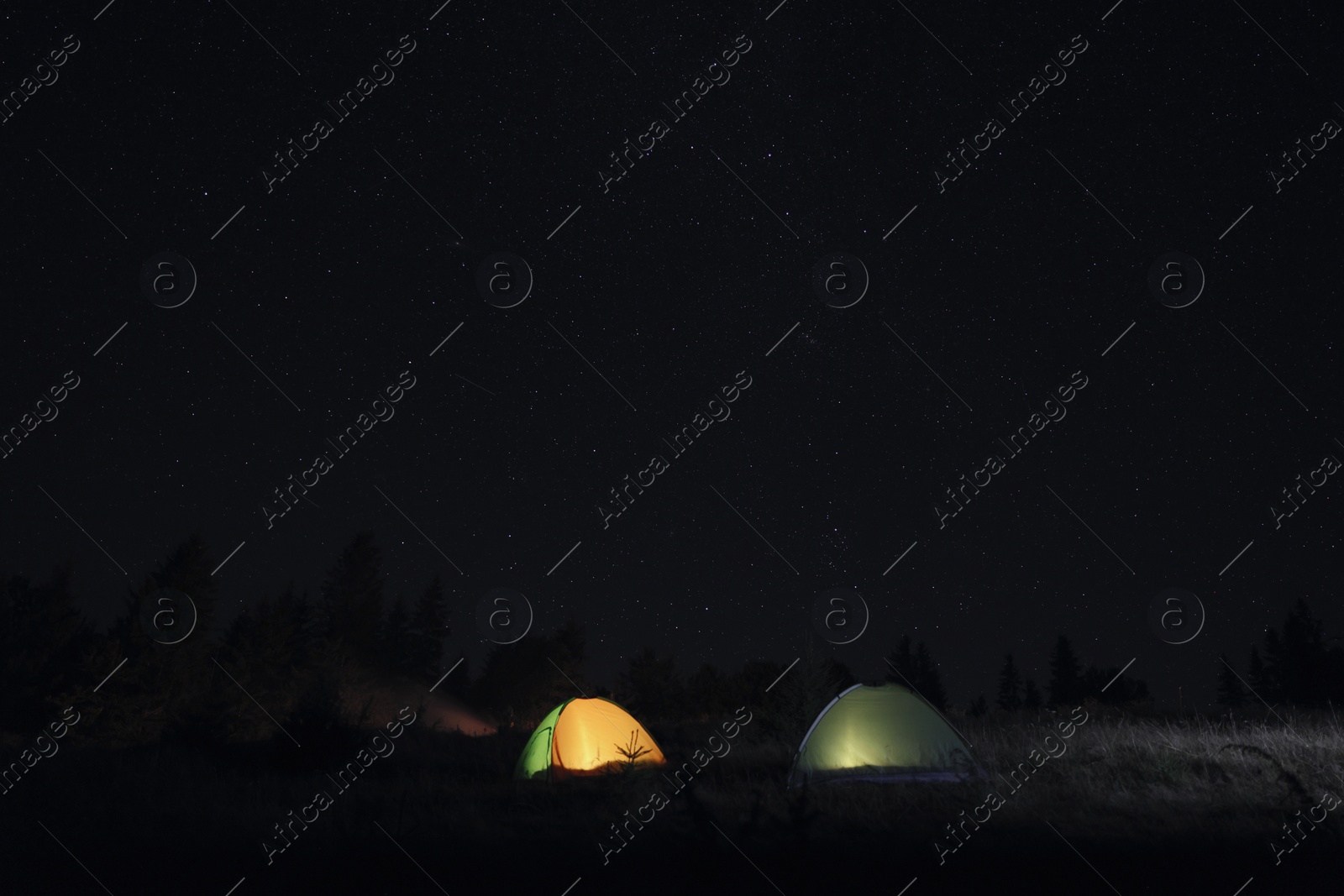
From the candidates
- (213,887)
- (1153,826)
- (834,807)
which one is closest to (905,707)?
(834,807)

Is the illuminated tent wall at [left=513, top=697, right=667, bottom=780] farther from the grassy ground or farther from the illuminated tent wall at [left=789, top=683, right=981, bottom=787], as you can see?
the illuminated tent wall at [left=789, top=683, right=981, bottom=787]

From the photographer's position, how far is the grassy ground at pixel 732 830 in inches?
276

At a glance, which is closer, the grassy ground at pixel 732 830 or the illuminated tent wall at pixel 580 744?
the grassy ground at pixel 732 830

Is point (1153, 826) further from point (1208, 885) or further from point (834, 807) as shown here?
point (834, 807)

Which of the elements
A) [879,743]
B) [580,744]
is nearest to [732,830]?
[879,743]

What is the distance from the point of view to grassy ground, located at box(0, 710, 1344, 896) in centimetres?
700

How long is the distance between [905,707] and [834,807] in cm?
391

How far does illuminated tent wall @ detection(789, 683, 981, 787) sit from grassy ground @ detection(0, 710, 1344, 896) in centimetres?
59

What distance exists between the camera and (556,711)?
51.6 feet

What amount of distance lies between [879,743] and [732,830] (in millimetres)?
4957

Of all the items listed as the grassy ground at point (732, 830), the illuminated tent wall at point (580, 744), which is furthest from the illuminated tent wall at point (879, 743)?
the illuminated tent wall at point (580, 744)

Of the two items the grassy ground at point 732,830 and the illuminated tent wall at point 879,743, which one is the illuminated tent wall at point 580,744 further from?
the illuminated tent wall at point 879,743

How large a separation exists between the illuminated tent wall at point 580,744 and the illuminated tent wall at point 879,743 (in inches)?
147

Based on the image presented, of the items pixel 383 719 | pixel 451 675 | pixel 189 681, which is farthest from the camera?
pixel 451 675
